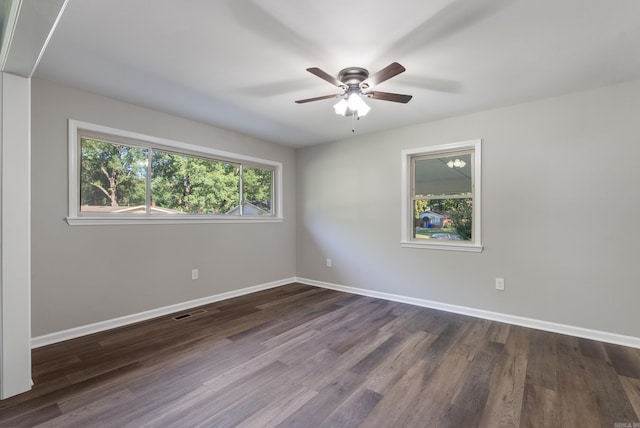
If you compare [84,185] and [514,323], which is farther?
[514,323]

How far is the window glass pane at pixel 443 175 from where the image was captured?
3.70 m

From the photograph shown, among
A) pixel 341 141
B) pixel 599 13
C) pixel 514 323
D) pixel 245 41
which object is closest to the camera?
pixel 599 13

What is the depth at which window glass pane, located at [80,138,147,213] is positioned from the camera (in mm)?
3016

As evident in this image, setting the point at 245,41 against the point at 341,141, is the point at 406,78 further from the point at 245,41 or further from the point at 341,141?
the point at 341,141

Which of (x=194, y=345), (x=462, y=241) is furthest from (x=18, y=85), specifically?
(x=462, y=241)

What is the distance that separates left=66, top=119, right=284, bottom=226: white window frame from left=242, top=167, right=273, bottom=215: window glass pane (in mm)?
118

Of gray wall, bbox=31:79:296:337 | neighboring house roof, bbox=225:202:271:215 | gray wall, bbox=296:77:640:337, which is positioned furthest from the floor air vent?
gray wall, bbox=296:77:640:337

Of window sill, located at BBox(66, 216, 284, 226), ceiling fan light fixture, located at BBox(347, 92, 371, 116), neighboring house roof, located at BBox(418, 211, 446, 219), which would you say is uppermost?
ceiling fan light fixture, located at BBox(347, 92, 371, 116)

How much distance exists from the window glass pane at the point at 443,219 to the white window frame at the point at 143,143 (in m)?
2.30

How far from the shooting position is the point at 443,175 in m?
3.87

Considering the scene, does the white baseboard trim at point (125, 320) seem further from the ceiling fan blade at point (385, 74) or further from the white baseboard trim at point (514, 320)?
the ceiling fan blade at point (385, 74)

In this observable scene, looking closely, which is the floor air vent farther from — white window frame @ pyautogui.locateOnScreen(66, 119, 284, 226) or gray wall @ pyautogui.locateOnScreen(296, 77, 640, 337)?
gray wall @ pyautogui.locateOnScreen(296, 77, 640, 337)

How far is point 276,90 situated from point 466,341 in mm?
3034

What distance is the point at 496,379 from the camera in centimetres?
216
